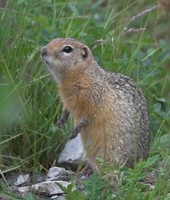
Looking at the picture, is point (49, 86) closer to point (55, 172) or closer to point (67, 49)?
point (67, 49)

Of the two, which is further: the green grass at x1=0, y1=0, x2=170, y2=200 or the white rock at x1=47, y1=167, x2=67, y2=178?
the white rock at x1=47, y1=167, x2=67, y2=178

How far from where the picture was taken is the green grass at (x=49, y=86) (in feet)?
17.9

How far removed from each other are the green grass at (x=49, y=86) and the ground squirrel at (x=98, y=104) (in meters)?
0.18

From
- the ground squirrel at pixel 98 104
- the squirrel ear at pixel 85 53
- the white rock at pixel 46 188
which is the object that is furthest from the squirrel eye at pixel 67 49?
the white rock at pixel 46 188

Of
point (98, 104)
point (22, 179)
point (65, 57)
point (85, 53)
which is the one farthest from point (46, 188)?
point (85, 53)

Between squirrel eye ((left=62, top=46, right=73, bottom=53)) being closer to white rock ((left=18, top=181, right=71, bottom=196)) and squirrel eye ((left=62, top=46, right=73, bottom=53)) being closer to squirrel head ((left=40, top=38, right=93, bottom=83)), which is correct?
squirrel head ((left=40, top=38, right=93, bottom=83))

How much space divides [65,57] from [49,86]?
1.53ft

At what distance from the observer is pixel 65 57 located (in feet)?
20.7

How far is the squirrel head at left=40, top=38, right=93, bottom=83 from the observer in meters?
6.18

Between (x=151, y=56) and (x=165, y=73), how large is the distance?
8.6 inches

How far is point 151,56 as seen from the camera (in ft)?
24.8

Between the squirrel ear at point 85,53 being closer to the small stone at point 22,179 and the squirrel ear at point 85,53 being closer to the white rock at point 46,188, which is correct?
the small stone at point 22,179

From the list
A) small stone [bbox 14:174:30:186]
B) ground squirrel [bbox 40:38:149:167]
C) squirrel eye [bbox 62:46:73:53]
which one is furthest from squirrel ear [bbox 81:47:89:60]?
small stone [bbox 14:174:30:186]

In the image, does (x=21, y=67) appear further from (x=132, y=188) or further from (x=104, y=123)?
(x=132, y=188)
